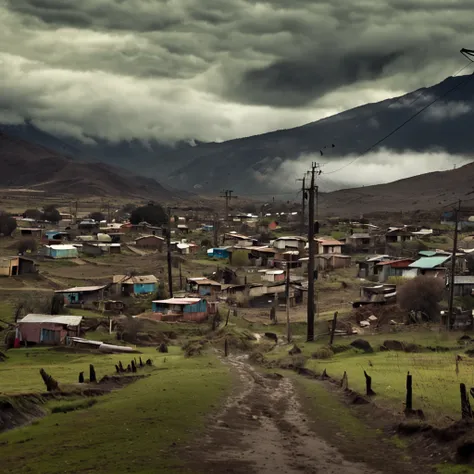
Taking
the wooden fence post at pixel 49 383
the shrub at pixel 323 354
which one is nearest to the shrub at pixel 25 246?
the shrub at pixel 323 354

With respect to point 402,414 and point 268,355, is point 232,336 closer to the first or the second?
point 268,355

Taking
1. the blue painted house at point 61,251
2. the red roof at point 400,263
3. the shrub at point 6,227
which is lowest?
the blue painted house at point 61,251

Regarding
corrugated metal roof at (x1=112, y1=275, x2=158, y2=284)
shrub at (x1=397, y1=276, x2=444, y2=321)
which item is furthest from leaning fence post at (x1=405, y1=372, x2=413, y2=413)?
corrugated metal roof at (x1=112, y1=275, x2=158, y2=284)

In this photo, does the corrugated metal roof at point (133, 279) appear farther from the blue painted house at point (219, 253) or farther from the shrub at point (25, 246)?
the shrub at point (25, 246)

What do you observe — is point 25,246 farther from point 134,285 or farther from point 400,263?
point 400,263

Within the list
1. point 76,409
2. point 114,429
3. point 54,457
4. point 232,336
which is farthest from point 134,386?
point 232,336

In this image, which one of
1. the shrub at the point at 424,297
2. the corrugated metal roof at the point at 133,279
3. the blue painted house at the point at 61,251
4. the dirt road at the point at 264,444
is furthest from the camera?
the blue painted house at the point at 61,251

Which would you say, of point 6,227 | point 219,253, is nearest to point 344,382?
point 219,253
